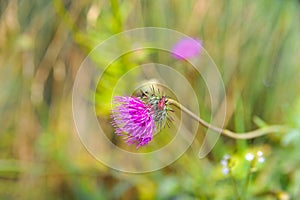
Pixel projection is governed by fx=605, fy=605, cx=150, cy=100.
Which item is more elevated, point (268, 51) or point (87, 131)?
point (268, 51)

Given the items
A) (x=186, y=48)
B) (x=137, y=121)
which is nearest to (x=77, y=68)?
(x=186, y=48)

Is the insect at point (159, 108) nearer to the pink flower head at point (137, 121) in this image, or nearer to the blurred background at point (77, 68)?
the pink flower head at point (137, 121)

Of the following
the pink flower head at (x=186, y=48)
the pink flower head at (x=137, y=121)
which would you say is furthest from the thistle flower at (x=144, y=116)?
the pink flower head at (x=186, y=48)

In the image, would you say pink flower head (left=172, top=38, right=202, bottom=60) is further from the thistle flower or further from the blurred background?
the thistle flower

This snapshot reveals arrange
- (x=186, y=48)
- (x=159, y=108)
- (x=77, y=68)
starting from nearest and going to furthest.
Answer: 1. (x=159, y=108)
2. (x=186, y=48)
3. (x=77, y=68)

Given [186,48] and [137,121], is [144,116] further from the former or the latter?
[186,48]

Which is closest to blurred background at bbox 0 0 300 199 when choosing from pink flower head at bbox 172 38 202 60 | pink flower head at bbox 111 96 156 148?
pink flower head at bbox 172 38 202 60

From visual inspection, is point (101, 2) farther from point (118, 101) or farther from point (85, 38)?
point (118, 101)

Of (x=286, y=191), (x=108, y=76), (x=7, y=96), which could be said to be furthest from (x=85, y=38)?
(x=286, y=191)
